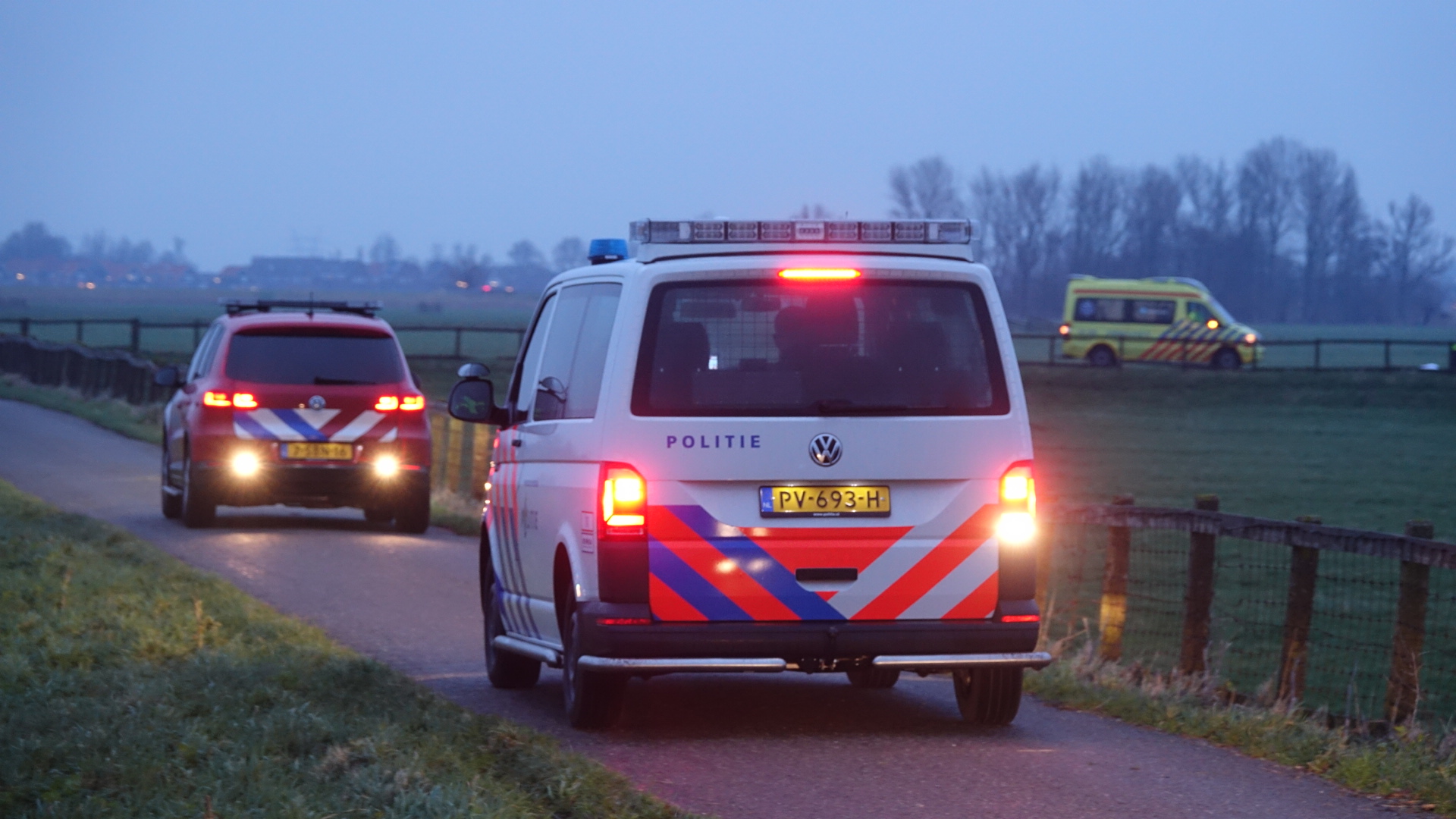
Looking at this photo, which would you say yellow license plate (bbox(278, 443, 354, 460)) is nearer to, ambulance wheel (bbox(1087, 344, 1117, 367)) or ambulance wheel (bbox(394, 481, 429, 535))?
ambulance wheel (bbox(394, 481, 429, 535))

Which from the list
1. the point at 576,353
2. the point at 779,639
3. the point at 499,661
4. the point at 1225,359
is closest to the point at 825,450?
the point at 779,639

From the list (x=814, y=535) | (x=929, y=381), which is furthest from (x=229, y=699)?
(x=929, y=381)

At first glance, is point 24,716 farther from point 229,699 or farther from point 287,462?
point 287,462

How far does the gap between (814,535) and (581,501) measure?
0.92 metres

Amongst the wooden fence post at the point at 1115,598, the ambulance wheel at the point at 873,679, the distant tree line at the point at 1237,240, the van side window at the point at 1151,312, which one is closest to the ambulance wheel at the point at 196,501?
the wooden fence post at the point at 1115,598

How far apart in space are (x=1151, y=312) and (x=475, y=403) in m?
57.3

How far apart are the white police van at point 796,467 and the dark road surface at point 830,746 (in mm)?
345

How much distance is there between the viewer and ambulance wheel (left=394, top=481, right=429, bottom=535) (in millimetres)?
17219

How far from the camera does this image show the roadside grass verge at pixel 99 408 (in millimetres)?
31469

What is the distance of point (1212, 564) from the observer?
11117mm

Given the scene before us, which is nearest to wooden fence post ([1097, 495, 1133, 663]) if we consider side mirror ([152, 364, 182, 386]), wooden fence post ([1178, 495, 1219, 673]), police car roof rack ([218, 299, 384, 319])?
wooden fence post ([1178, 495, 1219, 673])

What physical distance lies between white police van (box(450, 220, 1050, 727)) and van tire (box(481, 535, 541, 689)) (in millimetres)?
1430

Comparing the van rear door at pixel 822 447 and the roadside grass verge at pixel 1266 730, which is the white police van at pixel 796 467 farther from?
the roadside grass verge at pixel 1266 730

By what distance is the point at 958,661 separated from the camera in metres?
7.60
